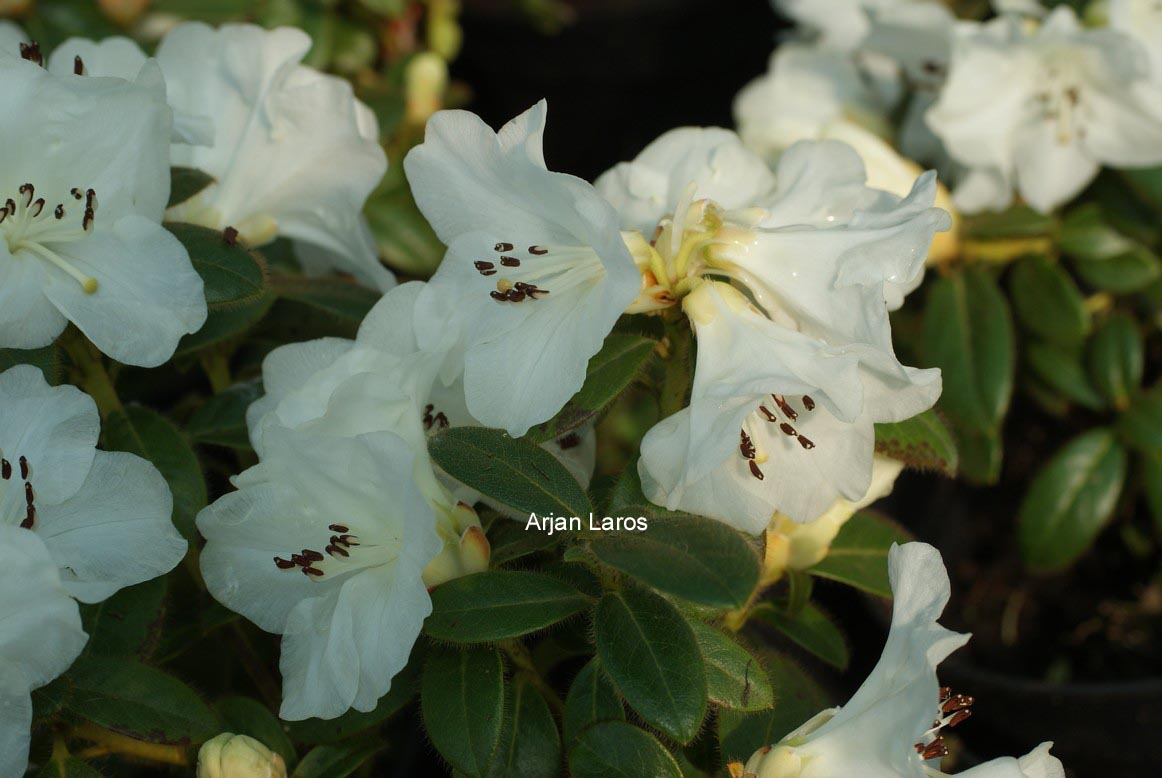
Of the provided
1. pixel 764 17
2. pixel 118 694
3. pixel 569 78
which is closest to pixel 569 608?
pixel 118 694

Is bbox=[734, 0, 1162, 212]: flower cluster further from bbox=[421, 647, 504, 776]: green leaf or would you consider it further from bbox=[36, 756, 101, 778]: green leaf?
bbox=[36, 756, 101, 778]: green leaf

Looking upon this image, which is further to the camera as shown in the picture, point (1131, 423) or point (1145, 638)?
point (1145, 638)

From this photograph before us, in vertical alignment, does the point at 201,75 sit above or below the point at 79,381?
above

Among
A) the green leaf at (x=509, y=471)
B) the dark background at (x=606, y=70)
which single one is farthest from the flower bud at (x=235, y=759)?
the dark background at (x=606, y=70)

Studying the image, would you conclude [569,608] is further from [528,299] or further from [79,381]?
[79,381]

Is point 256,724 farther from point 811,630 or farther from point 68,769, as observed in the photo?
point 811,630

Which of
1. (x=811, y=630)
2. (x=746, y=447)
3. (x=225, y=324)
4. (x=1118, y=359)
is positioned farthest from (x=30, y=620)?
(x=1118, y=359)
